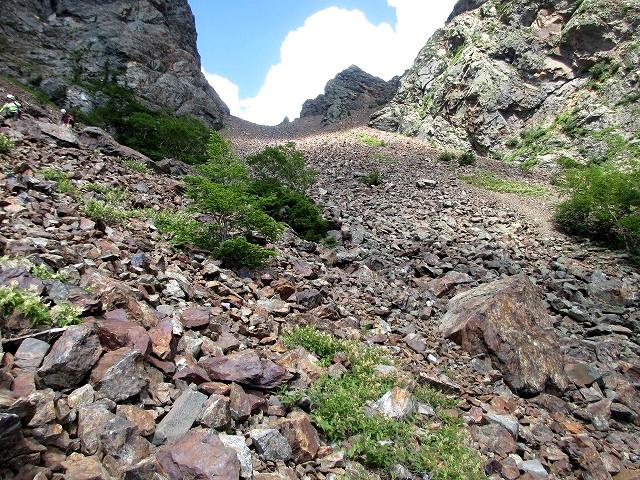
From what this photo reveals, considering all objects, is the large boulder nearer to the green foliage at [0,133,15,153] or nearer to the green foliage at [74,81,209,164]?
the green foliage at [0,133,15,153]

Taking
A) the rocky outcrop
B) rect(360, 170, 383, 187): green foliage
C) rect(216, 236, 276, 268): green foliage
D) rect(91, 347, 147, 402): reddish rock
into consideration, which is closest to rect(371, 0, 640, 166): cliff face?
rect(360, 170, 383, 187): green foliage

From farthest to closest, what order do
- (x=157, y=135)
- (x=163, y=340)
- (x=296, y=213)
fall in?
(x=157, y=135)
(x=296, y=213)
(x=163, y=340)

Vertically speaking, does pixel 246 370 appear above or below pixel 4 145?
below

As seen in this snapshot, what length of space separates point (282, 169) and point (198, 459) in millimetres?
14956

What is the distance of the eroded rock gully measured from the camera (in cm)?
324

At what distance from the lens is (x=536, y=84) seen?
33375 mm

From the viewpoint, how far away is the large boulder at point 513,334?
7488 mm

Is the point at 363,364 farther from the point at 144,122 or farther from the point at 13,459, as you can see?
the point at 144,122

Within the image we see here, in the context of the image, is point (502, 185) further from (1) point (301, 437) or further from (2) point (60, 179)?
(1) point (301, 437)

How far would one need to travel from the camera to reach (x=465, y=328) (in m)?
8.12

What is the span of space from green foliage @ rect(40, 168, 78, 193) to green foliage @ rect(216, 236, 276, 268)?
11.9 feet

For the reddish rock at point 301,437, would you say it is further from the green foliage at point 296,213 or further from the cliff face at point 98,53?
→ the cliff face at point 98,53

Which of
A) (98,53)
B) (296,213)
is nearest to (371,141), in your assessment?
(296,213)

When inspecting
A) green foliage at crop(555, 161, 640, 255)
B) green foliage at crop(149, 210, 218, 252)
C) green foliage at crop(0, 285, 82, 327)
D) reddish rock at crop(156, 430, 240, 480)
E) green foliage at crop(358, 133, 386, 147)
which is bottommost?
reddish rock at crop(156, 430, 240, 480)
